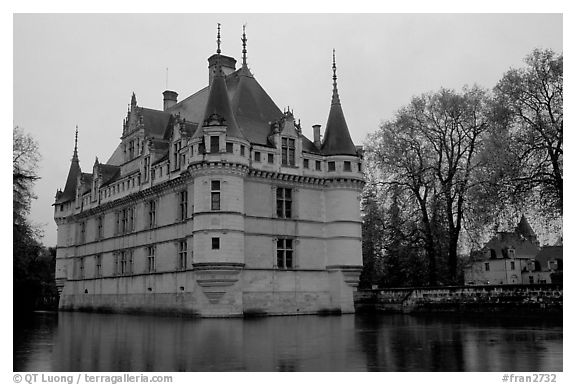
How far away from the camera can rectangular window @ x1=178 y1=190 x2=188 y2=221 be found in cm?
3441

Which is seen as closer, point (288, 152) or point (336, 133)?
point (288, 152)

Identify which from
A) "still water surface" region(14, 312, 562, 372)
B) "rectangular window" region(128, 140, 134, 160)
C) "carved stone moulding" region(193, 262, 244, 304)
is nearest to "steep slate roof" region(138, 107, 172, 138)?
"rectangular window" region(128, 140, 134, 160)

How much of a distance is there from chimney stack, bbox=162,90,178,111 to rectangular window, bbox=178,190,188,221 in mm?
14948

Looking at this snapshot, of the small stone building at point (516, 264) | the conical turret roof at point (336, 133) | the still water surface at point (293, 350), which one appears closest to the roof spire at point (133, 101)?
the conical turret roof at point (336, 133)

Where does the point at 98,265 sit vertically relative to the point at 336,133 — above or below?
below

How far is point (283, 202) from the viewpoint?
3459 centimetres

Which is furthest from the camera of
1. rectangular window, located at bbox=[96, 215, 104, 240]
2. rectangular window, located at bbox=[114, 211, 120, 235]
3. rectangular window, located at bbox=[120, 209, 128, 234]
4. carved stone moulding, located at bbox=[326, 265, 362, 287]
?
rectangular window, located at bbox=[96, 215, 104, 240]

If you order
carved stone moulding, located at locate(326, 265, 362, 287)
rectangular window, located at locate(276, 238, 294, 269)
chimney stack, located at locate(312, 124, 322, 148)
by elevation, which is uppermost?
A: chimney stack, located at locate(312, 124, 322, 148)

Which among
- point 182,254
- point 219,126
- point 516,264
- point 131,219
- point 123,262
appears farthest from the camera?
point 516,264

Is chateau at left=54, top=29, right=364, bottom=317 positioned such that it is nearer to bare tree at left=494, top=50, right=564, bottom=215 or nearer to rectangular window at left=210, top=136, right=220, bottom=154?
rectangular window at left=210, top=136, right=220, bottom=154

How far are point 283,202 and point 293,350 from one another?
1993cm

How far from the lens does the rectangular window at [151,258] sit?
121ft

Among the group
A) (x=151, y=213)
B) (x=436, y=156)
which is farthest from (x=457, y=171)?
(x=151, y=213)

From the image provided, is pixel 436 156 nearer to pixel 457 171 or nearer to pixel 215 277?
pixel 457 171
